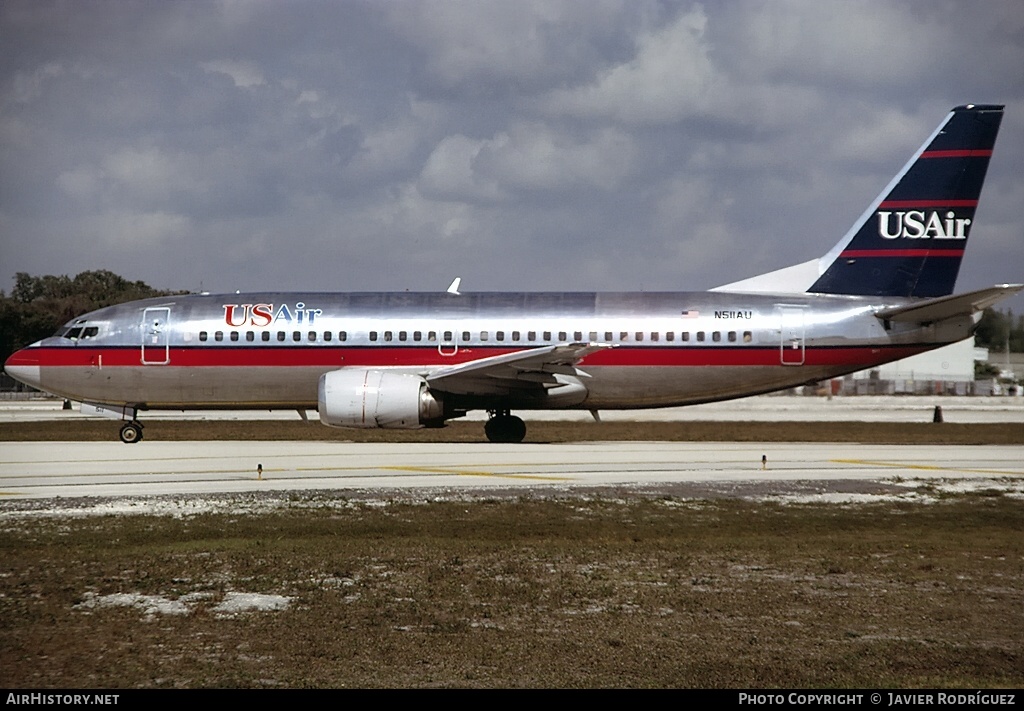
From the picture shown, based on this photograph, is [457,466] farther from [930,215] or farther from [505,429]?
[930,215]

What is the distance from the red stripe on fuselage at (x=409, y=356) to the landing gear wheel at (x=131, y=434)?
1.87m

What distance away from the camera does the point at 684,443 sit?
1086 inches

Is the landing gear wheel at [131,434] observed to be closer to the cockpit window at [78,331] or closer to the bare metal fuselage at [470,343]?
the bare metal fuselage at [470,343]

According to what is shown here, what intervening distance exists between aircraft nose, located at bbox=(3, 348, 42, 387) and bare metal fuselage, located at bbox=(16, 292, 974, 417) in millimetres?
48

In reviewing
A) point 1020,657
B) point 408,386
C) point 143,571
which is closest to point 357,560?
point 143,571

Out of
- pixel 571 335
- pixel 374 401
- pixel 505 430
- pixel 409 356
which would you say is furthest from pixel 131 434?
pixel 571 335

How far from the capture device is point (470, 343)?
2788cm

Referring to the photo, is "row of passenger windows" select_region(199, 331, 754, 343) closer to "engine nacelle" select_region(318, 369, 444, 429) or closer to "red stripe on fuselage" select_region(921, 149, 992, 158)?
"engine nacelle" select_region(318, 369, 444, 429)

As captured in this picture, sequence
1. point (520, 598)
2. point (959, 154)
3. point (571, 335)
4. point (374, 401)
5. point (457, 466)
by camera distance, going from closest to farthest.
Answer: point (520, 598)
point (457, 466)
point (374, 401)
point (571, 335)
point (959, 154)

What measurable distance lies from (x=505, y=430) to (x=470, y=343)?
2.58 metres

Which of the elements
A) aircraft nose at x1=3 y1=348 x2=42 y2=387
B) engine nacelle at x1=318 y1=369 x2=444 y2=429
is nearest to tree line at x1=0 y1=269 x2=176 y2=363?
aircraft nose at x1=3 y1=348 x2=42 y2=387

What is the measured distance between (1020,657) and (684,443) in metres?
20.3
